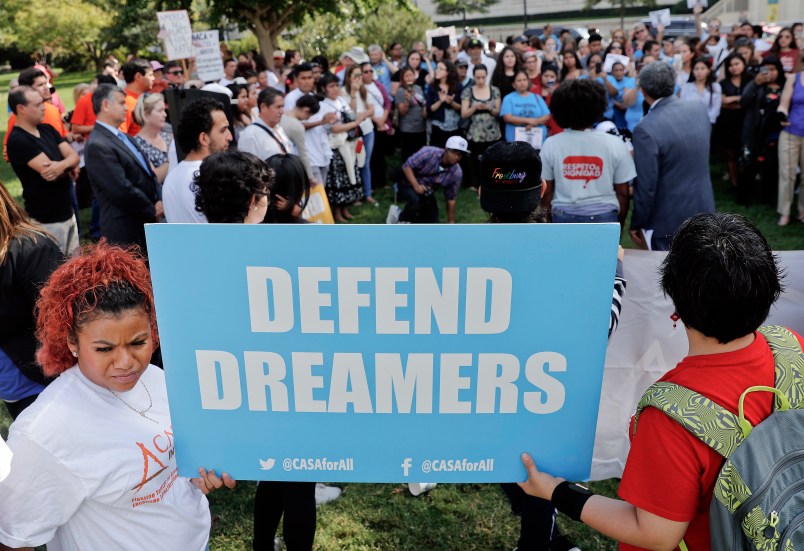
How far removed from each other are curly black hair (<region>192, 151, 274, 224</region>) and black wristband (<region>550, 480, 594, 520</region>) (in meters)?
1.79

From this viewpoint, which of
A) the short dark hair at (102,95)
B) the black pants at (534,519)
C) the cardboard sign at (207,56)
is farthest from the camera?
the cardboard sign at (207,56)

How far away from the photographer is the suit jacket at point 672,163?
4.46 meters

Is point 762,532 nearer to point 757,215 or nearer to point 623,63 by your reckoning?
point 757,215

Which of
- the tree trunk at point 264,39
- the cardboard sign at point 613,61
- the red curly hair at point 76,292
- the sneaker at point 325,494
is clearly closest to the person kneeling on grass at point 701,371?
the red curly hair at point 76,292

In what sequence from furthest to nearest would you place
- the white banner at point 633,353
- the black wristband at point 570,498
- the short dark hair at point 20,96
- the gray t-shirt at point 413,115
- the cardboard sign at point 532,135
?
the gray t-shirt at point 413,115 < the cardboard sign at point 532,135 < the short dark hair at point 20,96 < the white banner at point 633,353 < the black wristband at point 570,498

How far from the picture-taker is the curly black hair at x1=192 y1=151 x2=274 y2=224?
2.95 meters

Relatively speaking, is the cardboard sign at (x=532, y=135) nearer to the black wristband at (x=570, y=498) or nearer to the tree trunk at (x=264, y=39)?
the black wristband at (x=570, y=498)

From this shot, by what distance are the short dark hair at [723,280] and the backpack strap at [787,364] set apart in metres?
0.13

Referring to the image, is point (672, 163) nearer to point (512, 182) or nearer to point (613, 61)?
point (512, 182)

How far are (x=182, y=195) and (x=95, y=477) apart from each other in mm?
2329

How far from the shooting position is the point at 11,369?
2939 mm

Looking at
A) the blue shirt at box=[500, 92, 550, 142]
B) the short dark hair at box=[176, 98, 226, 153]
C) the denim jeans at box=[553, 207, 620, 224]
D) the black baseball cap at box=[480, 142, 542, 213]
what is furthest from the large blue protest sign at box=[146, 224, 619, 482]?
the blue shirt at box=[500, 92, 550, 142]

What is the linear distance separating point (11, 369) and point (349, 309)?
197 centimetres

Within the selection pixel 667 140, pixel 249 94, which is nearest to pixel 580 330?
pixel 667 140
